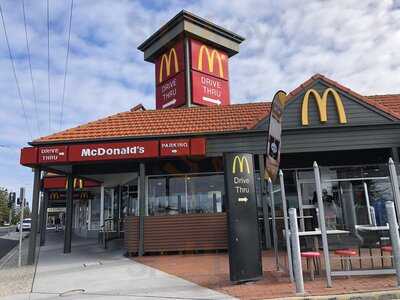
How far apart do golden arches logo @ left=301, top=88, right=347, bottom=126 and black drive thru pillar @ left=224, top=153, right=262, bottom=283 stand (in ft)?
19.1

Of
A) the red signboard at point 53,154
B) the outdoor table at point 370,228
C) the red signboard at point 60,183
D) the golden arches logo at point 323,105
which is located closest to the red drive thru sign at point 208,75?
the red signboard at point 60,183

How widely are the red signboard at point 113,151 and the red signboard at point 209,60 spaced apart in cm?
1084

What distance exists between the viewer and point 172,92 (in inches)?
958

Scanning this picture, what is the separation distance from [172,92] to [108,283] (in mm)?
16309

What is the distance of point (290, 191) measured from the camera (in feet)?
48.2

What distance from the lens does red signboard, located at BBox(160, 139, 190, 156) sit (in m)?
13.8

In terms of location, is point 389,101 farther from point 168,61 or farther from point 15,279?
point 15,279

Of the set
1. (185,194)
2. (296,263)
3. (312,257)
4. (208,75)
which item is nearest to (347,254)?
(312,257)

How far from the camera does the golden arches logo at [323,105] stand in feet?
46.2

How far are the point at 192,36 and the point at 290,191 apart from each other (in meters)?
12.8

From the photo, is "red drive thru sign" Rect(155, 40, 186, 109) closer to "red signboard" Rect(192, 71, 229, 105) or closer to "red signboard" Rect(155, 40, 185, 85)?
"red signboard" Rect(155, 40, 185, 85)

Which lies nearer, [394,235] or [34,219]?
[394,235]

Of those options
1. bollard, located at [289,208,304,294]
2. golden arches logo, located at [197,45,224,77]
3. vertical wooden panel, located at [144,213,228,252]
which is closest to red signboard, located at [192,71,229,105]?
golden arches logo, located at [197,45,224,77]

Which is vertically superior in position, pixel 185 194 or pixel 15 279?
pixel 185 194
